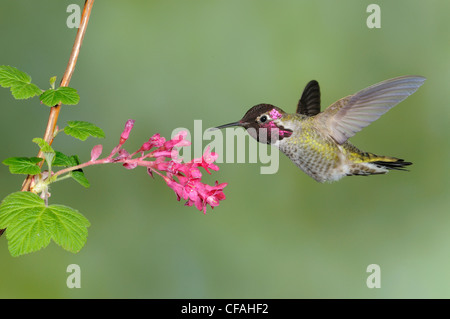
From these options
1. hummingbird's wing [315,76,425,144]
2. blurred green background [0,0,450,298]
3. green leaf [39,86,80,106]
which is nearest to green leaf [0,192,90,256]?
green leaf [39,86,80,106]

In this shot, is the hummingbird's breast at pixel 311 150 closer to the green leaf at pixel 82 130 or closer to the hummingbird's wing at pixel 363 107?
the hummingbird's wing at pixel 363 107

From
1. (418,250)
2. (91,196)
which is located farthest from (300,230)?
(91,196)

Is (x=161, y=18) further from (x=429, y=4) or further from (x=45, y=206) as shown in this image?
(x=45, y=206)

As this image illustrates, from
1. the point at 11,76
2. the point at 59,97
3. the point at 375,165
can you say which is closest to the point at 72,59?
the point at 59,97

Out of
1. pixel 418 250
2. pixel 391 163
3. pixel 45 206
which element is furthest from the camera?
pixel 418 250

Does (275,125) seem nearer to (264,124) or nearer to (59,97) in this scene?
(264,124)

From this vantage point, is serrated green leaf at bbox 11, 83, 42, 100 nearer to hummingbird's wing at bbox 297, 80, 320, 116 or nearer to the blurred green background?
hummingbird's wing at bbox 297, 80, 320, 116

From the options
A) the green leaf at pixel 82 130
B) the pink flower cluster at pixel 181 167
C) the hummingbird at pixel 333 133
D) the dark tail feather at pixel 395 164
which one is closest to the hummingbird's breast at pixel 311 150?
the hummingbird at pixel 333 133
